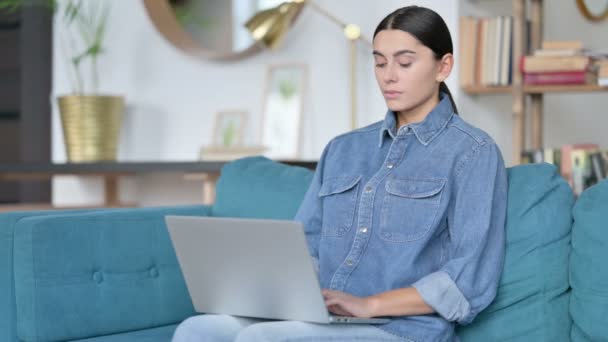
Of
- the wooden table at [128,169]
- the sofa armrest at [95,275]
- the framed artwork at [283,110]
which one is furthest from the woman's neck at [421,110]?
the framed artwork at [283,110]

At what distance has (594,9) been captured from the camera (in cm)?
456

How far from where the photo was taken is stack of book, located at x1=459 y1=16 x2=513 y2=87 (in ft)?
11.5

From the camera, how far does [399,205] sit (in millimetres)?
1961

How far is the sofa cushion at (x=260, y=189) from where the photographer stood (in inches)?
95.3

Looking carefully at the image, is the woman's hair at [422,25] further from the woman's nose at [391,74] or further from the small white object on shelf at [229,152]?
the small white object on shelf at [229,152]

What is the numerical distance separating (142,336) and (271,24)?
65.4 inches

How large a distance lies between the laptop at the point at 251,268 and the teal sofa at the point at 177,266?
1.13 feet

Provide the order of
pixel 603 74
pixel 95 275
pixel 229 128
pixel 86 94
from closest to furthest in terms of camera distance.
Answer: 1. pixel 95 275
2. pixel 603 74
3. pixel 229 128
4. pixel 86 94

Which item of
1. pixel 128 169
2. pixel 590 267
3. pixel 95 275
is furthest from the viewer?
pixel 128 169

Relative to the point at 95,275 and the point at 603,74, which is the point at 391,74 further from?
the point at 603,74

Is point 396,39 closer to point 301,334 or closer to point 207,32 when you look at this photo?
point 301,334

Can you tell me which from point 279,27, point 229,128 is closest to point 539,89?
point 279,27

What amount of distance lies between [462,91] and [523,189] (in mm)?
1560

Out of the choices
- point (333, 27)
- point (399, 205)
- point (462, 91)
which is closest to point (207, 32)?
point (333, 27)
